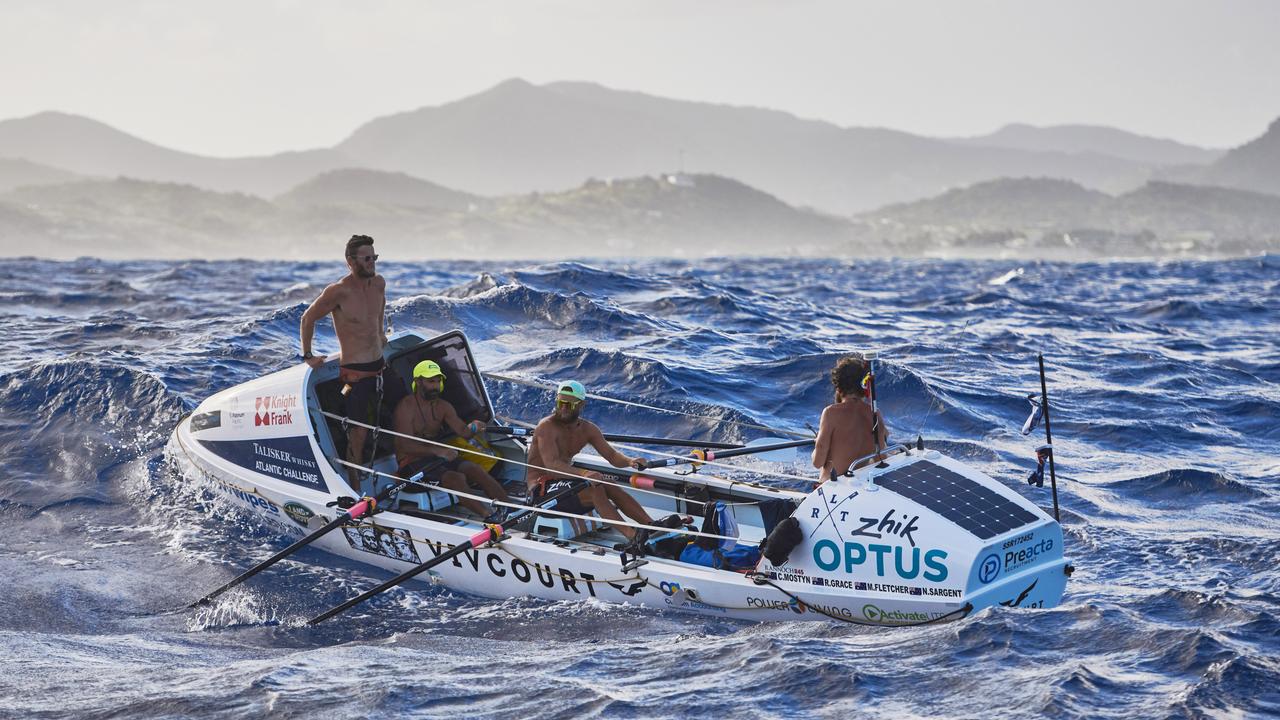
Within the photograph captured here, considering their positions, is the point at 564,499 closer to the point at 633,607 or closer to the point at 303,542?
the point at 633,607

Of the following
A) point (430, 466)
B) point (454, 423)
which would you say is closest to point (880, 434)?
point (430, 466)

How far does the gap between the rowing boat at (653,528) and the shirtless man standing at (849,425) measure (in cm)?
19

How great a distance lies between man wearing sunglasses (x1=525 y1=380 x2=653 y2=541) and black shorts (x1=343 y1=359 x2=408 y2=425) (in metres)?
2.21

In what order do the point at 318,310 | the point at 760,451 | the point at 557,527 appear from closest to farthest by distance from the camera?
the point at 760,451
the point at 557,527
the point at 318,310

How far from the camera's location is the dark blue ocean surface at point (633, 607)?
27.2 ft

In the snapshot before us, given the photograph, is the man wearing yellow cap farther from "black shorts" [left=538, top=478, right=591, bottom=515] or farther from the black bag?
the black bag

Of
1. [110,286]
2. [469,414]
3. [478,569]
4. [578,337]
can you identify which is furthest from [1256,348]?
[110,286]

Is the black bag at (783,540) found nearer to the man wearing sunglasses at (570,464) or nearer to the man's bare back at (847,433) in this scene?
the man's bare back at (847,433)

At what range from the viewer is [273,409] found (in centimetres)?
1325

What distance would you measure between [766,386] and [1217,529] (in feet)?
31.9

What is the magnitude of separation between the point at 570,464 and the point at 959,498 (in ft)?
12.6

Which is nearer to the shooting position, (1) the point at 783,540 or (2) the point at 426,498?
(1) the point at 783,540

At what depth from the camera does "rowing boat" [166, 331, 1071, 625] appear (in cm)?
952

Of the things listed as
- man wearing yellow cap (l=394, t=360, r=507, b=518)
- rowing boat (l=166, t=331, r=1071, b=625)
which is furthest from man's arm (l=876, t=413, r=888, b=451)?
man wearing yellow cap (l=394, t=360, r=507, b=518)
